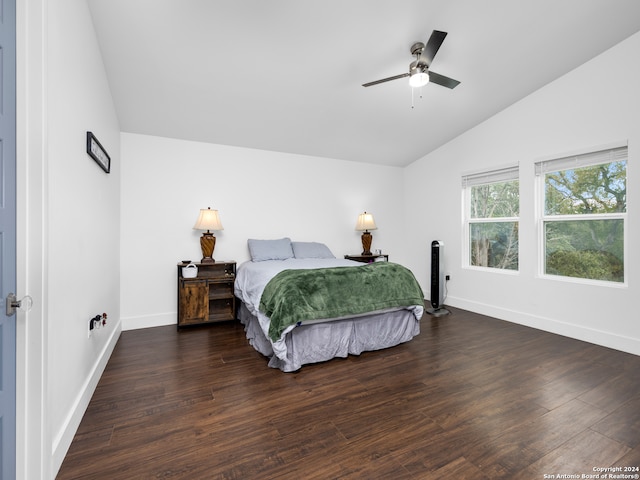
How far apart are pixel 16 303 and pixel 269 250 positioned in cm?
296

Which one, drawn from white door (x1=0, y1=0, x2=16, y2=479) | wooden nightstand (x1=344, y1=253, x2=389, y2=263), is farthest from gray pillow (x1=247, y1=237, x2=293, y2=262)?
white door (x1=0, y1=0, x2=16, y2=479)

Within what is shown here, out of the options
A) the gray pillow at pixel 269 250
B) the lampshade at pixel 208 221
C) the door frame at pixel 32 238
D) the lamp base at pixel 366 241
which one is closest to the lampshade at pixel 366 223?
the lamp base at pixel 366 241

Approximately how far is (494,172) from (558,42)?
5.13 feet

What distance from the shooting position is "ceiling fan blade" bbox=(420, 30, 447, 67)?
2117mm

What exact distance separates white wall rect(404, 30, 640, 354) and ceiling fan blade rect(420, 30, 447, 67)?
2.03 meters

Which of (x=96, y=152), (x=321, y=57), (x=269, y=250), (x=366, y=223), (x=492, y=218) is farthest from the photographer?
(x=366, y=223)

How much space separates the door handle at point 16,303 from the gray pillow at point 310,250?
318cm

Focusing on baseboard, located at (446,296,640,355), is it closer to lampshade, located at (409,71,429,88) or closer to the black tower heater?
the black tower heater

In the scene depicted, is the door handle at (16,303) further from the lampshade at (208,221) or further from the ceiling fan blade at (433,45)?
the ceiling fan blade at (433,45)

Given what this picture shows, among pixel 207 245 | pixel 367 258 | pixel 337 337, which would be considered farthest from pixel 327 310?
pixel 367 258

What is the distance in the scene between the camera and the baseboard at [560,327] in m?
2.86

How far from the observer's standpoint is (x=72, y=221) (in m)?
1.71

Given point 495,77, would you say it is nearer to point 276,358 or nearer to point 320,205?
point 320,205

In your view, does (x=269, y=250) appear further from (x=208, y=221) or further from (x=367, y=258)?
(x=367, y=258)
